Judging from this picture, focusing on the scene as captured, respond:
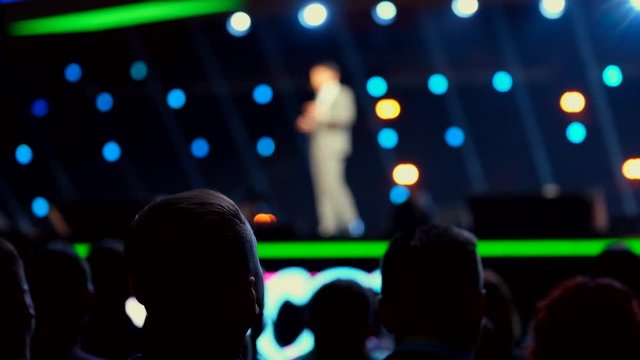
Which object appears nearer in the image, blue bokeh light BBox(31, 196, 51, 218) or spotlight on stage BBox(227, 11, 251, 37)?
spotlight on stage BBox(227, 11, 251, 37)

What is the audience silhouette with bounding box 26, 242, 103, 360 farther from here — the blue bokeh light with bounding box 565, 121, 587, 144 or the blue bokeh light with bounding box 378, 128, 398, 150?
the blue bokeh light with bounding box 378, 128, 398, 150

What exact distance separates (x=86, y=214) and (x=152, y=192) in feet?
15.3

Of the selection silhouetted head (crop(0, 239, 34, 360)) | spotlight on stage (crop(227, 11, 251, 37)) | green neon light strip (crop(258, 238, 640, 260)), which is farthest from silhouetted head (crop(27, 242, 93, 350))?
spotlight on stage (crop(227, 11, 251, 37))

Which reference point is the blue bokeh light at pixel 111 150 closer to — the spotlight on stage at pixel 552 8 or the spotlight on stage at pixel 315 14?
the spotlight on stage at pixel 315 14

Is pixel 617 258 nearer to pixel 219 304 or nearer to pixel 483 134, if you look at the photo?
pixel 219 304

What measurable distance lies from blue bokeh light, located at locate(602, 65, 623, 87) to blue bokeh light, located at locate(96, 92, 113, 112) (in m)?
5.93

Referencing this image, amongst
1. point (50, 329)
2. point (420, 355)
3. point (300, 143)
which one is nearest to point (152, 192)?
point (300, 143)

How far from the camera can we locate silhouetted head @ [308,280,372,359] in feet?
7.98

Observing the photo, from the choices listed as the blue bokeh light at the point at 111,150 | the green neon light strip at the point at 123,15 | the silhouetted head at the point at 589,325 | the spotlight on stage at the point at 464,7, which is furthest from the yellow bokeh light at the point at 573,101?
Answer: the silhouetted head at the point at 589,325

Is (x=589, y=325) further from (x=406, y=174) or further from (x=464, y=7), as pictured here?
(x=406, y=174)

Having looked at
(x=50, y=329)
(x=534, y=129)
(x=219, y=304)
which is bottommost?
(x=534, y=129)

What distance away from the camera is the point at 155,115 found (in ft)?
37.7

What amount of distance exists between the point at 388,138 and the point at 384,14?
4.84 feet

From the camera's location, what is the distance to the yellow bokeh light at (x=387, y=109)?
10677mm
